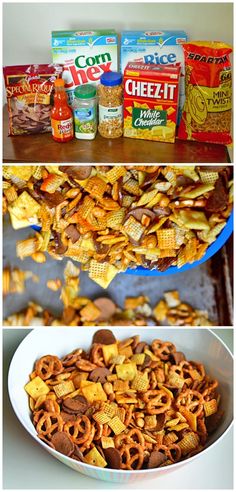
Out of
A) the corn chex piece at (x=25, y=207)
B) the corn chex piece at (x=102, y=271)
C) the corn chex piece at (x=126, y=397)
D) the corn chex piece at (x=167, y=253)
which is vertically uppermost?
the corn chex piece at (x=25, y=207)

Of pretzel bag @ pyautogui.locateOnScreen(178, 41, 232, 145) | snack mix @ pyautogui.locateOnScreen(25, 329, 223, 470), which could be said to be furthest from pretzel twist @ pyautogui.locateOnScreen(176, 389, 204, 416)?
pretzel bag @ pyautogui.locateOnScreen(178, 41, 232, 145)

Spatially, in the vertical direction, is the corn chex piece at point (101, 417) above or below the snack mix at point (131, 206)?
below

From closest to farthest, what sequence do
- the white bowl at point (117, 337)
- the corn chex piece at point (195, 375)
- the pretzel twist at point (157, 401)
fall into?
the white bowl at point (117, 337), the pretzel twist at point (157, 401), the corn chex piece at point (195, 375)

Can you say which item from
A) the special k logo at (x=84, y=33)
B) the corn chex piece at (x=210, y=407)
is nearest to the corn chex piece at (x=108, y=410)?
the corn chex piece at (x=210, y=407)

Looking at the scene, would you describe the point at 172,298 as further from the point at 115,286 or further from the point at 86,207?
the point at 86,207

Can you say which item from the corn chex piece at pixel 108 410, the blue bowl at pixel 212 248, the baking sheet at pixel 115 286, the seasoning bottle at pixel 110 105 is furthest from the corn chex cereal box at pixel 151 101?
the corn chex piece at pixel 108 410

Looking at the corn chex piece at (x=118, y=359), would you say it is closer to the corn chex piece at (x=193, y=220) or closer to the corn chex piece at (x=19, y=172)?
the corn chex piece at (x=193, y=220)

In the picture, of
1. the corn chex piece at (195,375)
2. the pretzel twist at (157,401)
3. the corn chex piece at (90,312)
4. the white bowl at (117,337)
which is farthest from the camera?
the corn chex piece at (90,312)

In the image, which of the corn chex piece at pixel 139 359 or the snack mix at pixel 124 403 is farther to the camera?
the corn chex piece at pixel 139 359
